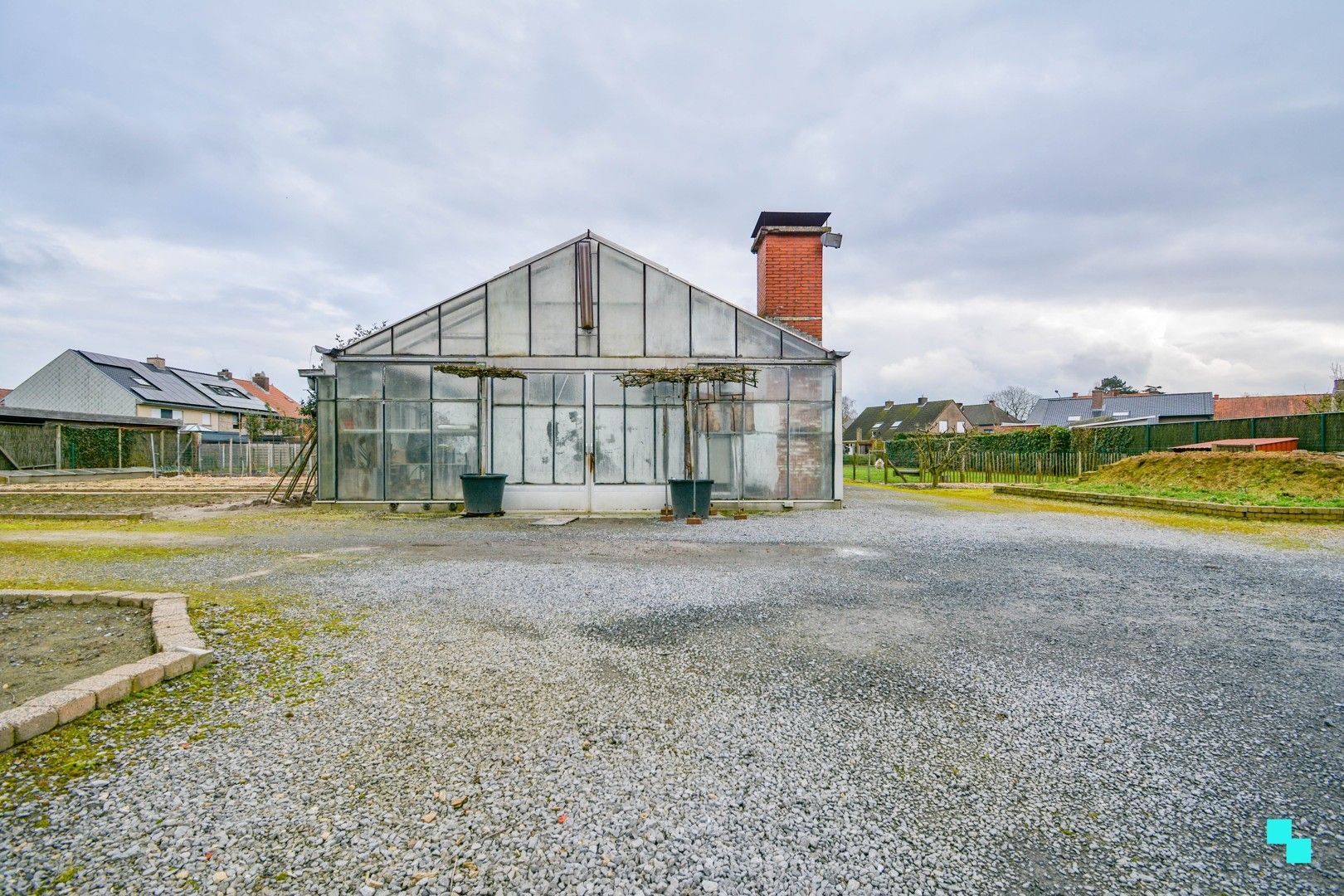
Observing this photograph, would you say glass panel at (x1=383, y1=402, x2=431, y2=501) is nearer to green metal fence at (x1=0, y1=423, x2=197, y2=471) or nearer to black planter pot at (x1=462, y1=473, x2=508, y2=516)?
black planter pot at (x1=462, y1=473, x2=508, y2=516)

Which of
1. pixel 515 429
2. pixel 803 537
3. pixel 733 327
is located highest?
pixel 733 327

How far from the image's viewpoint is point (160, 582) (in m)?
6.41

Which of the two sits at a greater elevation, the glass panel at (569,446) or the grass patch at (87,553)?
the glass panel at (569,446)

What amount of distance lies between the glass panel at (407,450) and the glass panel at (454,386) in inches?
11.0

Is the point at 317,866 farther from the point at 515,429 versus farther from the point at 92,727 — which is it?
the point at 515,429

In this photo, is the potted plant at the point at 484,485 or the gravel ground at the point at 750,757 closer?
the gravel ground at the point at 750,757

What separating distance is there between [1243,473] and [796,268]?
39.1 feet

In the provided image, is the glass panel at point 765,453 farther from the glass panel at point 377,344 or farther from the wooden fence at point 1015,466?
the wooden fence at point 1015,466

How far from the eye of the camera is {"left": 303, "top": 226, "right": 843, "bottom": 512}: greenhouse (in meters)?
13.9

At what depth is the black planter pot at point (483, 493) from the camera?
12.8 m

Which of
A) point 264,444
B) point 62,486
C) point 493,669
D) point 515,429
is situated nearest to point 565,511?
point 515,429

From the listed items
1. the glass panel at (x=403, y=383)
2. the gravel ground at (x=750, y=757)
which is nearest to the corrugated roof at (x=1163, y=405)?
the gravel ground at (x=750, y=757)

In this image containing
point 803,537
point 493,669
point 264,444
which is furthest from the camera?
point 264,444

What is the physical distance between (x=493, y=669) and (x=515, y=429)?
10.4m
